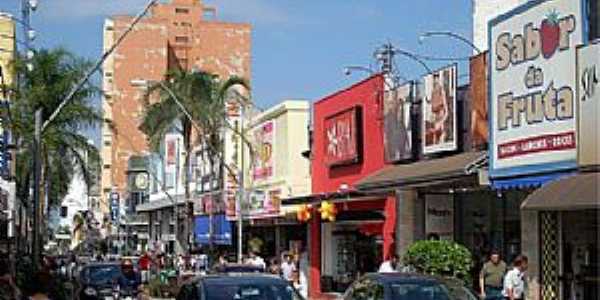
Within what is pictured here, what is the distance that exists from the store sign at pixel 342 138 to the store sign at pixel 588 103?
53.6 ft

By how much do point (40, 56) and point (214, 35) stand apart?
101716mm

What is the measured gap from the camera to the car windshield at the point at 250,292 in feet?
52.5

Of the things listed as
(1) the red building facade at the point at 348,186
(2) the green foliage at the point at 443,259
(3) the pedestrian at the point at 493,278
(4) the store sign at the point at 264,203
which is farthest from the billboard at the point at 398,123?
(4) the store sign at the point at 264,203

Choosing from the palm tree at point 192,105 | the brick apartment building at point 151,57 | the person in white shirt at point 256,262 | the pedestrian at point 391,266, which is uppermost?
the brick apartment building at point 151,57

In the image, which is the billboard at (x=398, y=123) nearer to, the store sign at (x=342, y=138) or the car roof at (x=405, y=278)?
the store sign at (x=342, y=138)

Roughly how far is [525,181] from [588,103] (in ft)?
10.4

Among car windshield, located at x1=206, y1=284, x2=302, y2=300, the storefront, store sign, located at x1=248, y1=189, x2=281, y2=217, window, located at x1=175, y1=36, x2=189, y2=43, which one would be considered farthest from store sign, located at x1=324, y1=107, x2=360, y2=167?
window, located at x1=175, y1=36, x2=189, y2=43

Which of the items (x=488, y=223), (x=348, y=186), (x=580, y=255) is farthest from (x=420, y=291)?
(x=348, y=186)

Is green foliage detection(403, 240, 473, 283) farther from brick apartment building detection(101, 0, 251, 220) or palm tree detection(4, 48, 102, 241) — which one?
brick apartment building detection(101, 0, 251, 220)

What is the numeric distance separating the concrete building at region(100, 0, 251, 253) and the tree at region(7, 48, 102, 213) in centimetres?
7986

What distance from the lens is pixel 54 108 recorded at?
4434 cm

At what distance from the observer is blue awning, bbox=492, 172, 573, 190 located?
22.1 m

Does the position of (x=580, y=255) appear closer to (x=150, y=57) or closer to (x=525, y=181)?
(x=525, y=181)

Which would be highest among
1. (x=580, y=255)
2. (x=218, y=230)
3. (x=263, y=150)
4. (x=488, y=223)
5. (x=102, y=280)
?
(x=263, y=150)
